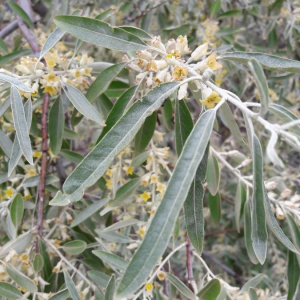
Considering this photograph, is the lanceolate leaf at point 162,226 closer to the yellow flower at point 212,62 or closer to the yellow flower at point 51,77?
the yellow flower at point 212,62

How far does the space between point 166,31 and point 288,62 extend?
954 mm

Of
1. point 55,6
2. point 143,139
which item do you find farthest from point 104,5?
point 143,139

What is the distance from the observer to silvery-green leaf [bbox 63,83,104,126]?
907 millimetres

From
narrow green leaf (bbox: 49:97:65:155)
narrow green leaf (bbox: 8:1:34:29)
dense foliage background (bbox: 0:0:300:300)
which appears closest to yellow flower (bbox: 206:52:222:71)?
dense foliage background (bbox: 0:0:300:300)

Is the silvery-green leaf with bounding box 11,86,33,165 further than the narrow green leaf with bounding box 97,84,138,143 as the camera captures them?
No

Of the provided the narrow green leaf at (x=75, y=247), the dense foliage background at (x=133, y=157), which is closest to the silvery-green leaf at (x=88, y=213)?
the dense foliage background at (x=133, y=157)

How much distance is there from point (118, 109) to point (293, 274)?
2.04 feet

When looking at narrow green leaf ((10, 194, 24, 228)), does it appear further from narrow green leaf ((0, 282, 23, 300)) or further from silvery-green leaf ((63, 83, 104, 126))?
silvery-green leaf ((63, 83, 104, 126))

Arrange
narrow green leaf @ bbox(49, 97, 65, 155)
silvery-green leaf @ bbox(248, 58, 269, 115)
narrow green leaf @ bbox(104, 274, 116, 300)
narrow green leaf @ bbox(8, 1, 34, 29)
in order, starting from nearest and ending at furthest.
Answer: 1. silvery-green leaf @ bbox(248, 58, 269, 115)
2. narrow green leaf @ bbox(104, 274, 116, 300)
3. narrow green leaf @ bbox(49, 97, 65, 155)
4. narrow green leaf @ bbox(8, 1, 34, 29)

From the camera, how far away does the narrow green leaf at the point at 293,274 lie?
98cm

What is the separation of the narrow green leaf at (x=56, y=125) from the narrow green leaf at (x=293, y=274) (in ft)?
2.31

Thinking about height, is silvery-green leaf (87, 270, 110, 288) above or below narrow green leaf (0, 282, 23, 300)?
below

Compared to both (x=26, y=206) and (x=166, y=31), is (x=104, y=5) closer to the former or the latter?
(x=166, y=31)

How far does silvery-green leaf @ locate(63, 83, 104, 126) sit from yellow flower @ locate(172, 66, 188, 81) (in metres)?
0.23
